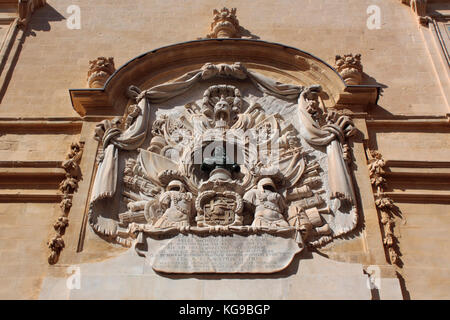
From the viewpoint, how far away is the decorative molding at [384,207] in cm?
787

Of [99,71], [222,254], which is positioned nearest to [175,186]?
[222,254]

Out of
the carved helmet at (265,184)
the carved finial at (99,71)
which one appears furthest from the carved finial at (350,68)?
the carved finial at (99,71)

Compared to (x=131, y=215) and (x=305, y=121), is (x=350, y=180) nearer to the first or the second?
(x=305, y=121)

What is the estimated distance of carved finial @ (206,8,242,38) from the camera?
11297mm

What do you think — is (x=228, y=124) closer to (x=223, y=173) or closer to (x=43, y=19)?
(x=223, y=173)

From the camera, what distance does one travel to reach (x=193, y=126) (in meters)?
9.55

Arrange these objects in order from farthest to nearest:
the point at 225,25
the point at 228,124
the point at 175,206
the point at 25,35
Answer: the point at 25,35
the point at 225,25
the point at 228,124
the point at 175,206

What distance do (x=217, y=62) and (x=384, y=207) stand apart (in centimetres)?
415

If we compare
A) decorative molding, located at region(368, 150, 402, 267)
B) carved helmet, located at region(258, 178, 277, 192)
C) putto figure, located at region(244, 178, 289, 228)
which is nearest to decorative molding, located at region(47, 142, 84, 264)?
putto figure, located at region(244, 178, 289, 228)

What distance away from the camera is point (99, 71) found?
10320 millimetres

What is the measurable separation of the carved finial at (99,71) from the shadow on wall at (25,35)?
1.55 m

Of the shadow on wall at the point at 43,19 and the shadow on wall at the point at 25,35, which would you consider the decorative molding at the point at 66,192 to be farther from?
the shadow on wall at the point at 43,19

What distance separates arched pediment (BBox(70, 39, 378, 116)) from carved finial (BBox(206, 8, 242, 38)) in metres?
0.62
